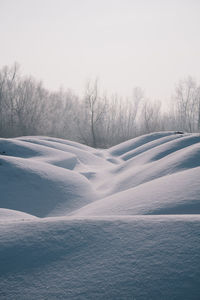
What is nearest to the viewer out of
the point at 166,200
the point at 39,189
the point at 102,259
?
the point at 102,259

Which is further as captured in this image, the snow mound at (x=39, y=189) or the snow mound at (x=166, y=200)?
the snow mound at (x=39, y=189)

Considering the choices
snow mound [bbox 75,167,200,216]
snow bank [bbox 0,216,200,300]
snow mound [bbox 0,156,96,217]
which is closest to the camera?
snow bank [bbox 0,216,200,300]

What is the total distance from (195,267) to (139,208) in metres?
1.07

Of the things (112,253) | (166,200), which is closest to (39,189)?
(166,200)

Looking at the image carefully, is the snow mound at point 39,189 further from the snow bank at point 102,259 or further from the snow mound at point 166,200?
the snow bank at point 102,259

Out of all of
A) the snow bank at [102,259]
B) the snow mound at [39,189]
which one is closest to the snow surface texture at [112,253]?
the snow bank at [102,259]

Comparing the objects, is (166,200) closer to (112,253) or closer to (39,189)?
(112,253)

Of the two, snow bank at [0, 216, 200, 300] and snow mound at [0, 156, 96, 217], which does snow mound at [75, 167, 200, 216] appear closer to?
snow bank at [0, 216, 200, 300]

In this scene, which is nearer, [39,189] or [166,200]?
[166,200]


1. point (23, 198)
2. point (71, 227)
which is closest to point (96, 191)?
point (23, 198)

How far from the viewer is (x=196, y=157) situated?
12.2 ft

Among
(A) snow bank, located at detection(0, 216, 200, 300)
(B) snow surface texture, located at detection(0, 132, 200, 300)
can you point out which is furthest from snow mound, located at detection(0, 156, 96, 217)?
(A) snow bank, located at detection(0, 216, 200, 300)

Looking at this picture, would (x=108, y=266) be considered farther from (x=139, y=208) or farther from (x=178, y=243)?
(x=139, y=208)

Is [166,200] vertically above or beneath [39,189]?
above
